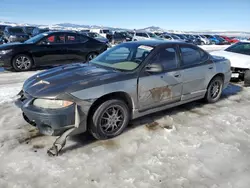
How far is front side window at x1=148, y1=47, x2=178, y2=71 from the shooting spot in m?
4.09

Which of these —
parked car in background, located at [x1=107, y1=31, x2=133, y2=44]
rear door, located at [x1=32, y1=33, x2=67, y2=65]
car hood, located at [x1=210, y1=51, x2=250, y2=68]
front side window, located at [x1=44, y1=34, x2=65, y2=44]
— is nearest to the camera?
car hood, located at [x1=210, y1=51, x2=250, y2=68]

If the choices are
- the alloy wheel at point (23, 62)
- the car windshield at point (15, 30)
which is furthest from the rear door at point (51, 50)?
the car windshield at point (15, 30)

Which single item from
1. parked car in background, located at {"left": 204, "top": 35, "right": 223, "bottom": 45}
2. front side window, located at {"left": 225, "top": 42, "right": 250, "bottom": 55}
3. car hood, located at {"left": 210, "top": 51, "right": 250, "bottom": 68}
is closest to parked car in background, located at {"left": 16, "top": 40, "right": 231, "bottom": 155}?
car hood, located at {"left": 210, "top": 51, "right": 250, "bottom": 68}

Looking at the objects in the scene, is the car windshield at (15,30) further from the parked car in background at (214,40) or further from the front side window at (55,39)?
the parked car in background at (214,40)

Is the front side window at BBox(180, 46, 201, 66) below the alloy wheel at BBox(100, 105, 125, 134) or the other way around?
the other way around

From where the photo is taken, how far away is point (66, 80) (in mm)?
3428

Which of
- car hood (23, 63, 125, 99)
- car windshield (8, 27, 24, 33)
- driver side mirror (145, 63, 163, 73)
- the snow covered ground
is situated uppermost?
car windshield (8, 27, 24, 33)

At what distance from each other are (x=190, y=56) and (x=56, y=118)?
9.59 feet

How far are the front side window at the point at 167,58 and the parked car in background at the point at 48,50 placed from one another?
5792 millimetres

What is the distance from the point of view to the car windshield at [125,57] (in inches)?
155

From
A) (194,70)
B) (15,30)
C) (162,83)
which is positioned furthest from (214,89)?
(15,30)

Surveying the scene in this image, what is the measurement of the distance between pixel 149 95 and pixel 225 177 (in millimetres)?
1654

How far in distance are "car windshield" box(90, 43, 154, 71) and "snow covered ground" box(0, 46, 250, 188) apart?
1.06m

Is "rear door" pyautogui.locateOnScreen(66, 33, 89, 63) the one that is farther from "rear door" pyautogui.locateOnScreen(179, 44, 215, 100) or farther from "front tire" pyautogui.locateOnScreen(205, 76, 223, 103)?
"front tire" pyautogui.locateOnScreen(205, 76, 223, 103)
